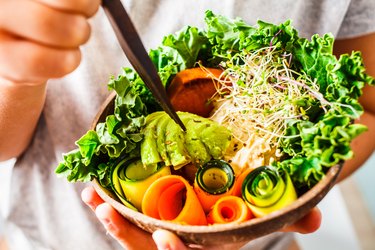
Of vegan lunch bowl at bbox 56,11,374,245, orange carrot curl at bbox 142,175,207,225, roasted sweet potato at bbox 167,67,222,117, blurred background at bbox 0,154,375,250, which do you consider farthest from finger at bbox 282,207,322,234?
blurred background at bbox 0,154,375,250

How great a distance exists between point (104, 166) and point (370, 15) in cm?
73

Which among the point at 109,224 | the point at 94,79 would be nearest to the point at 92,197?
the point at 109,224

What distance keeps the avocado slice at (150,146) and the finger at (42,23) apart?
253mm

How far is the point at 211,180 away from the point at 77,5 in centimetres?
34

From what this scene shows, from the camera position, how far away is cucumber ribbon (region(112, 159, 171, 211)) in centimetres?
72

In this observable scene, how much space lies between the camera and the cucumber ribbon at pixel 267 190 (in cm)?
65

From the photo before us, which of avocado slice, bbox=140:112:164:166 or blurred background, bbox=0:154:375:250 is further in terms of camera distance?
blurred background, bbox=0:154:375:250

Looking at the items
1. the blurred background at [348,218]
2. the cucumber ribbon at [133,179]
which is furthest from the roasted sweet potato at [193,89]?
the blurred background at [348,218]

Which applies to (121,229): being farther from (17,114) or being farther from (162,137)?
(17,114)

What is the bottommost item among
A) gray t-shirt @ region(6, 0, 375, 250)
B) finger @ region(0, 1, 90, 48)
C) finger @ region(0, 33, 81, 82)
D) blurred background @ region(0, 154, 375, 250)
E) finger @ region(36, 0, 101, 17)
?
blurred background @ region(0, 154, 375, 250)

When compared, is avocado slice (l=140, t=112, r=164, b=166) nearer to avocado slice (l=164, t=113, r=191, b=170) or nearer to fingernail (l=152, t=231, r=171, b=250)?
avocado slice (l=164, t=113, r=191, b=170)

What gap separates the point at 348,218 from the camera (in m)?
1.94

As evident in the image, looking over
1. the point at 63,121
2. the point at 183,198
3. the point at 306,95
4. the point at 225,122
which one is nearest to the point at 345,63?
the point at 306,95

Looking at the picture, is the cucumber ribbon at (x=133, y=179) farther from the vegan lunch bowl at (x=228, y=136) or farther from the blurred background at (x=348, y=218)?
the blurred background at (x=348, y=218)
